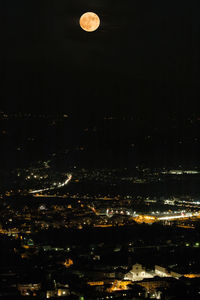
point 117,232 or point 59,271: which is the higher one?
point 117,232

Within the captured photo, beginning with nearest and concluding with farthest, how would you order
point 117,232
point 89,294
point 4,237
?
point 89,294 < point 4,237 < point 117,232

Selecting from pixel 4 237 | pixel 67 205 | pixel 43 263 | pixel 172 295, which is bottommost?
pixel 172 295

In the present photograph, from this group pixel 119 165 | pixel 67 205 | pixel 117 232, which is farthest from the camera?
pixel 119 165

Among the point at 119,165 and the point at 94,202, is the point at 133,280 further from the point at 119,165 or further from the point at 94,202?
the point at 119,165

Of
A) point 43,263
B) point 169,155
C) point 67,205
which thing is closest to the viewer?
point 43,263

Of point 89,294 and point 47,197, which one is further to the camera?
point 47,197

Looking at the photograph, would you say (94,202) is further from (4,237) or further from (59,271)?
(59,271)

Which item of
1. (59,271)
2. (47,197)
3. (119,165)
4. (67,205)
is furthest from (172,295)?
(119,165)

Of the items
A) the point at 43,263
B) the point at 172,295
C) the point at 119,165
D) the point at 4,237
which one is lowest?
the point at 172,295

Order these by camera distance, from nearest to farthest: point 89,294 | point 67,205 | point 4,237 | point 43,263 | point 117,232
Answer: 1. point 89,294
2. point 43,263
3. point 4,237
4. point 117,232
5. point 67,205

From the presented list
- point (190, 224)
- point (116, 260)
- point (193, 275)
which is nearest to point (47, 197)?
point (190, 224)
